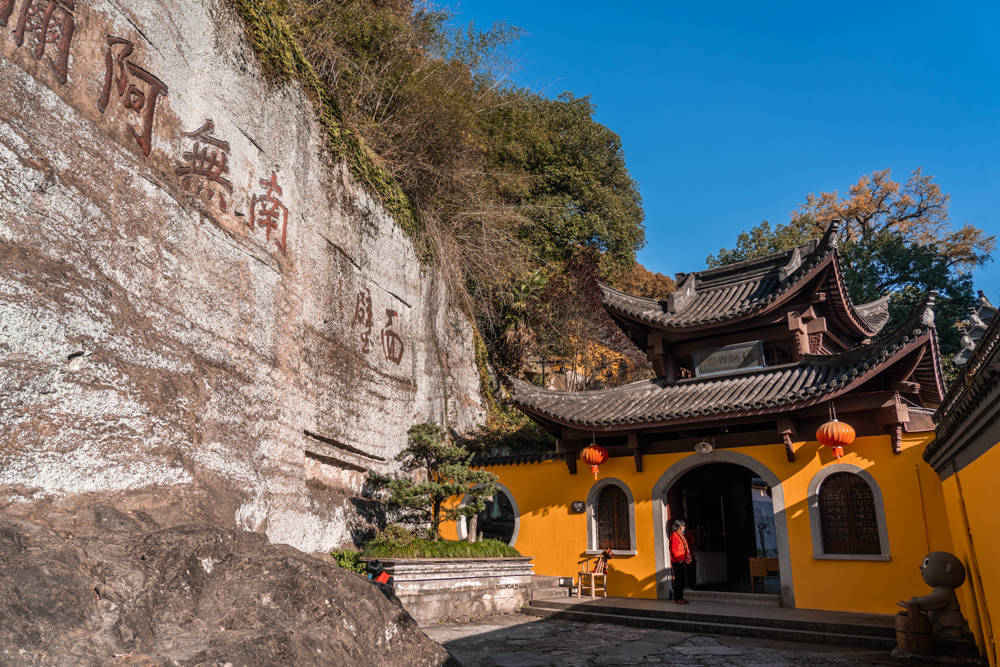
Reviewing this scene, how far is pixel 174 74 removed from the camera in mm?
7301

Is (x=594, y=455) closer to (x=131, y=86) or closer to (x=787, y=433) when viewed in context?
(x=787, y=433)

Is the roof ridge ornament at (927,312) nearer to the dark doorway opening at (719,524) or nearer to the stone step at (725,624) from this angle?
the stone step at (725,624)

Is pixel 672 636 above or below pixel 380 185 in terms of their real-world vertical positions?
below

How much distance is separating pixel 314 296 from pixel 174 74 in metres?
3.54

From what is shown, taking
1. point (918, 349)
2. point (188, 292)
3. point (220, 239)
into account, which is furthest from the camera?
point (918, 349)

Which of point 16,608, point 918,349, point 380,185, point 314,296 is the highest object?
point 380,185

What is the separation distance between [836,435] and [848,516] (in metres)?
1.44

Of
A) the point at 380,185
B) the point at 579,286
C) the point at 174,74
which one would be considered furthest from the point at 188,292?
the point at 579,286

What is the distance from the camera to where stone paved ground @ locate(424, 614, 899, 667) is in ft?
21.6

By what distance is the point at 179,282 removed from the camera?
6992mm

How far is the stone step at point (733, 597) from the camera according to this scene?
994cm

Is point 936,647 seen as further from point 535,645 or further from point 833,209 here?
point 833,209

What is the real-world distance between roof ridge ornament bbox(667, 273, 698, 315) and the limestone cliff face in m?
5.86

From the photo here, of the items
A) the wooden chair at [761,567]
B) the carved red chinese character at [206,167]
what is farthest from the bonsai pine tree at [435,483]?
the wooden chair at [761,567]
